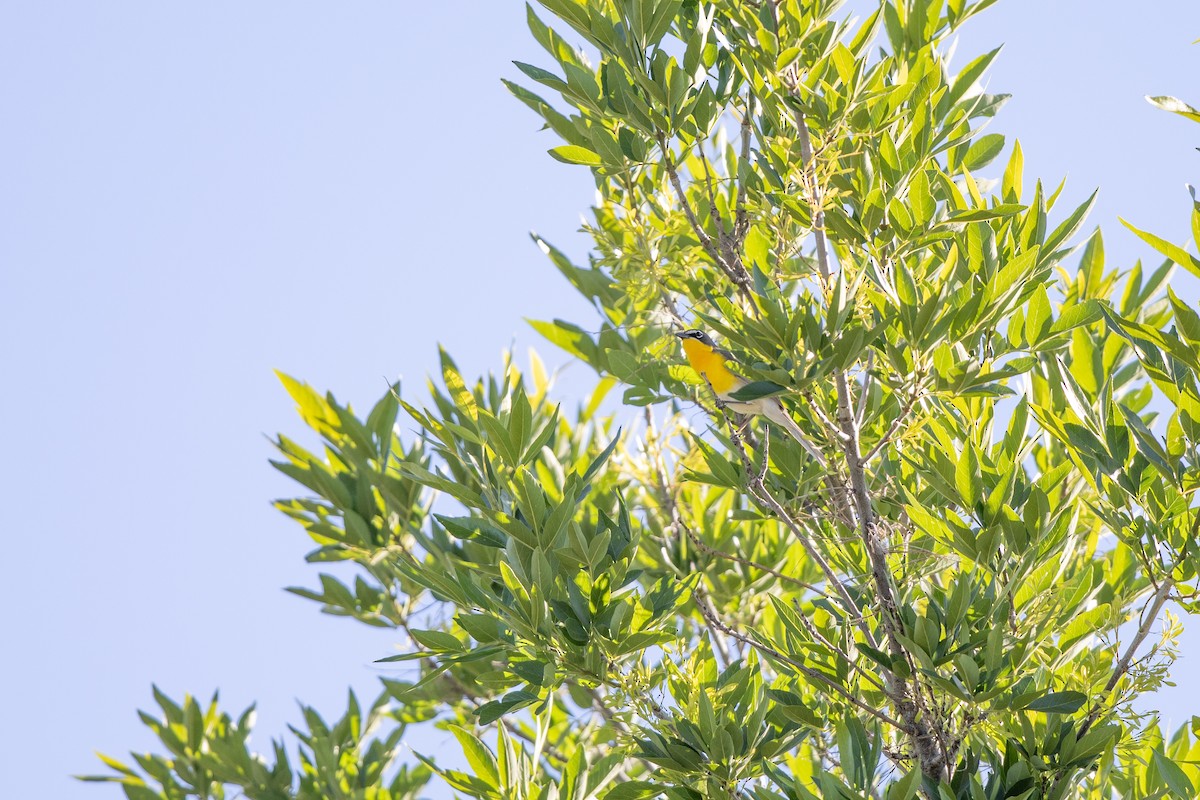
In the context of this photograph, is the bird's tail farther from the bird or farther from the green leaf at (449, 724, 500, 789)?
the green leaf at (449, 724, 500, 789)

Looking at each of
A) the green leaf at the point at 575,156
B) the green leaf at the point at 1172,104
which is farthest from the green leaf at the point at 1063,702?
the green leaf at the point at 575,156

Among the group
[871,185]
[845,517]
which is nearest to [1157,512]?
[845,517]

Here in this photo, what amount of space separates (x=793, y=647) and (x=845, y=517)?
38 cm

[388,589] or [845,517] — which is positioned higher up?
[388,589]

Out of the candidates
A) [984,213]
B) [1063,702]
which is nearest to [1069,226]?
[984,213]

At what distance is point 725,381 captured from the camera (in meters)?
3.94

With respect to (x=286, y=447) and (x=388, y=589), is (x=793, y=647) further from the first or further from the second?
(x=286, y=447)

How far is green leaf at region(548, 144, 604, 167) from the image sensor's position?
3.40 meters

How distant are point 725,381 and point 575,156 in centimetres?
95

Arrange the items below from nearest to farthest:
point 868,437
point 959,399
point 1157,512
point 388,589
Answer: point 1157,512 → point 959,399 → point 868,437 → point 388,589

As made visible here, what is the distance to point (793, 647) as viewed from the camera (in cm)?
324

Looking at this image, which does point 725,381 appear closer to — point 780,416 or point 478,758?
point 780,416

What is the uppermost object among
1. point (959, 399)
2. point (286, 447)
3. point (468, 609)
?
point (286, 447)

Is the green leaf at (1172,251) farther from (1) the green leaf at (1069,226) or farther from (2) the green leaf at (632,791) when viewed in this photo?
(2) the green leaf at (632,791)
